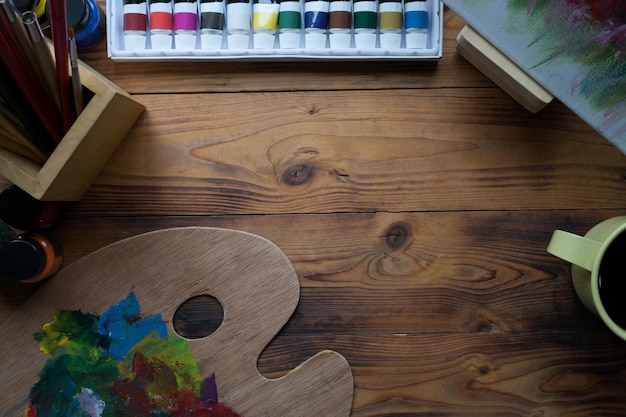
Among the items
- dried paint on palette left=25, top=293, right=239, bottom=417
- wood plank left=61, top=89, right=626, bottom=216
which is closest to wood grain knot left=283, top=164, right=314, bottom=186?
wood plank left=61, top=89, right=626, bottom=216

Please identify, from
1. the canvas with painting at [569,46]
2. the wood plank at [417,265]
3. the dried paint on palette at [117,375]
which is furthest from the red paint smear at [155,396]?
the canvas with painting at [569,46]

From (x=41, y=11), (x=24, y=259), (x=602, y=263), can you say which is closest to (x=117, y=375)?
(x=24, y=259)

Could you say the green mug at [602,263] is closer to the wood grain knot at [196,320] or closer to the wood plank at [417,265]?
the wood plank at [417,265]

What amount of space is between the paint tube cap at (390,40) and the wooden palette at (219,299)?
25 centimetres

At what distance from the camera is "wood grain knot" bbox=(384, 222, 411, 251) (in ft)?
2.13

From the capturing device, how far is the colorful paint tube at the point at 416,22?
2.05 feet

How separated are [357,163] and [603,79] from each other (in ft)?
0.84

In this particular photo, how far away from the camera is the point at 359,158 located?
0.65 metres

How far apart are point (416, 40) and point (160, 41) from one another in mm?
275

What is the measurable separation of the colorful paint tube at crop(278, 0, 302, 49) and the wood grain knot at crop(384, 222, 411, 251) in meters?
0.23

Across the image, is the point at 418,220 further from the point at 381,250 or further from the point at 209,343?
the point at 209,343

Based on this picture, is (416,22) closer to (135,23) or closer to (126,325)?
(135,23)

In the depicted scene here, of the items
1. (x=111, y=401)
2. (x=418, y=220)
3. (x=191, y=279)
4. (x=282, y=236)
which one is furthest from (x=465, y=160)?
(x=111, y=401)

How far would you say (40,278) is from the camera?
0.62 meters
